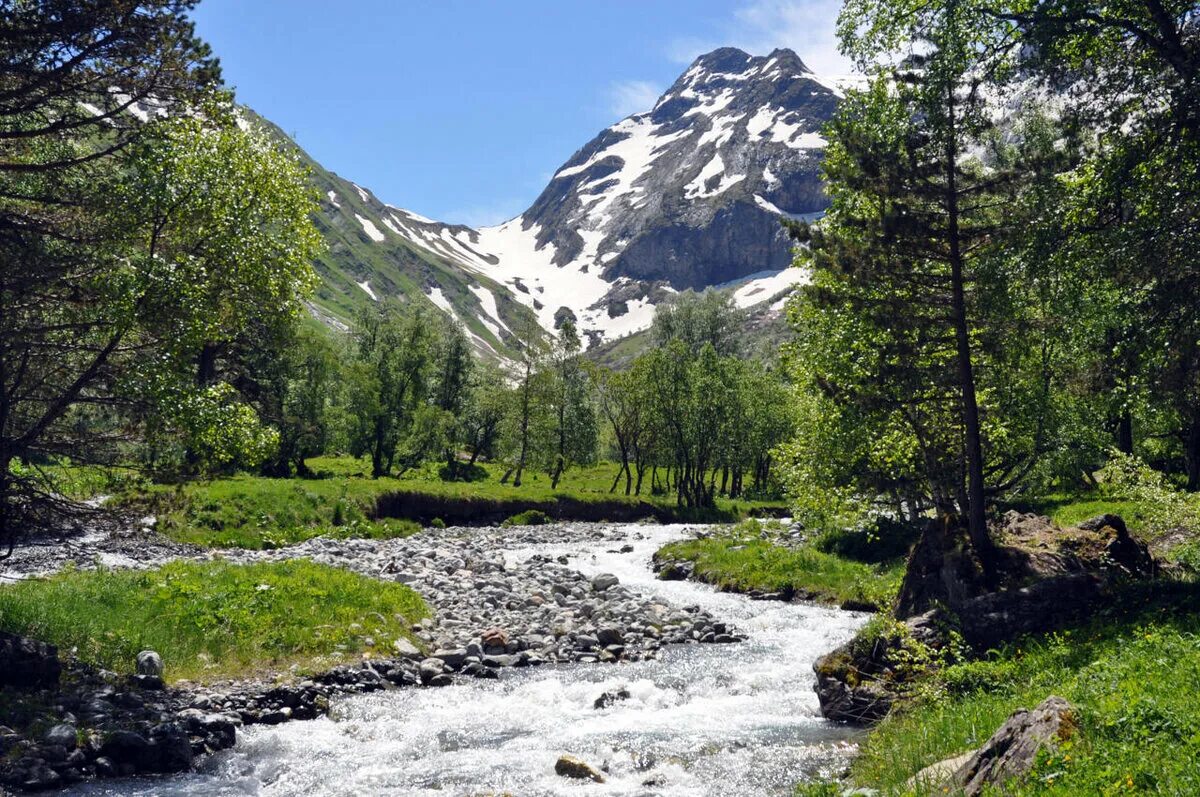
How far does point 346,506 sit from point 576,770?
32.2m

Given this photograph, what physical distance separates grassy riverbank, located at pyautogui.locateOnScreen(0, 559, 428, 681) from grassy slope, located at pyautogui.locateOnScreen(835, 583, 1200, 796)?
12.3 m

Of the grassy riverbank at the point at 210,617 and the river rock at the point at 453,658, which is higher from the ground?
the grassy riverbank at the point at 210,617

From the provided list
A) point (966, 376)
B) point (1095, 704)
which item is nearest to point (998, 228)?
point (966, 376)

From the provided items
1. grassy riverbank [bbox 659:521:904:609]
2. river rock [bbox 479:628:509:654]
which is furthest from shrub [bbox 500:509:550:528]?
river rock [bbox 479:628:509:654]

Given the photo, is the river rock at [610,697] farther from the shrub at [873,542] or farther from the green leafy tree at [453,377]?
the green leafy tree at [453,377]

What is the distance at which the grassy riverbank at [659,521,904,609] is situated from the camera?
26500 millimetres

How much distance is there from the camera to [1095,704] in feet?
28.0

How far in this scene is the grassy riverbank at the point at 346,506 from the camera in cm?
3158

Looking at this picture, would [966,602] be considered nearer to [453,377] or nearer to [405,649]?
[405,649]

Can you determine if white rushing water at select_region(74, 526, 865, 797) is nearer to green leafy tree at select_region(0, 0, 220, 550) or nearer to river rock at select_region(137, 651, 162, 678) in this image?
river rock at select_region(137, 651, 162, 678)

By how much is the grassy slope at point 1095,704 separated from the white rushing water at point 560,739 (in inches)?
67.7

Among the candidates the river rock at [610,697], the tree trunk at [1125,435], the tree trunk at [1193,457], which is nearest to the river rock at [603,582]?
the river rock at [610,697]

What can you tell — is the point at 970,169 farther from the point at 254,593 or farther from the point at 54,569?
the point at 54,569

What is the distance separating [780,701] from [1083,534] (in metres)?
9.51
